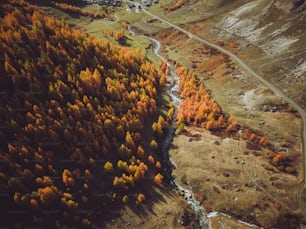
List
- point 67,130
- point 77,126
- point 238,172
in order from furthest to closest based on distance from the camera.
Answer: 1. point 77,126
2. point 67,130
3. point 238,172

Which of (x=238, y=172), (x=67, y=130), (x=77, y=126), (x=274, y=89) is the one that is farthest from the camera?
(x=274, y=89)

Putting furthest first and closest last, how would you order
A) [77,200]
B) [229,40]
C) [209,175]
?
[229,40]
[209,175]
[77,200]

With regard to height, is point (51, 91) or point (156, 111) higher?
point (51, 91)

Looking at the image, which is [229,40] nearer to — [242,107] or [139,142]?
[242,107]

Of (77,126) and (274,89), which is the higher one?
(274,89)

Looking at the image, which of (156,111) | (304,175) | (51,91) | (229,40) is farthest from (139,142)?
(229,40)

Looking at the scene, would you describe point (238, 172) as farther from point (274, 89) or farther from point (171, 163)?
point (274, 89)

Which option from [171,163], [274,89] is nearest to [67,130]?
[171,163]

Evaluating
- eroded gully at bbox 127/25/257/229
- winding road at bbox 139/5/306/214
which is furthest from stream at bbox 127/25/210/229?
winding road at bbox 139/5/306/214

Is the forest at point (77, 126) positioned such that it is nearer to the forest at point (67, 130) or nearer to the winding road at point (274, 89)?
the forest at point (67, 130)
